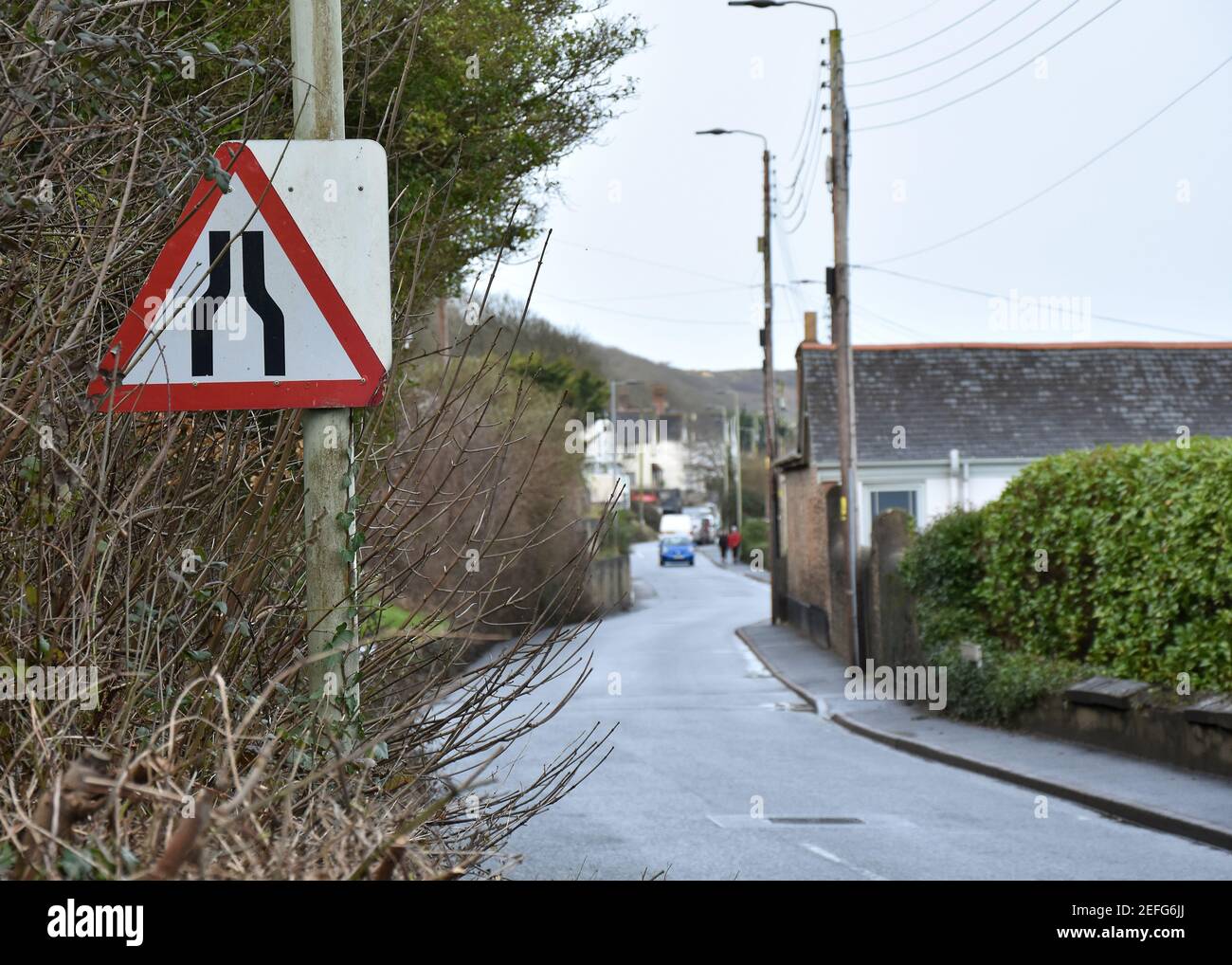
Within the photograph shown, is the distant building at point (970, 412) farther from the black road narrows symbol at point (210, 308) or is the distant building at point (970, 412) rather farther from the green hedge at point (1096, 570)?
the black road narrows symbol at point (210, 308)

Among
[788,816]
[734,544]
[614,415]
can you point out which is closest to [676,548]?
[734,544]

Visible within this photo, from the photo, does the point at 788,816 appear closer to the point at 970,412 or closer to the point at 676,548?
the point at 970,412

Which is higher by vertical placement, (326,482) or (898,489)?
(898,489)

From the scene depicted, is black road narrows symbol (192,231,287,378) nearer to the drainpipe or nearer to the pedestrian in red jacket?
the drainpipe

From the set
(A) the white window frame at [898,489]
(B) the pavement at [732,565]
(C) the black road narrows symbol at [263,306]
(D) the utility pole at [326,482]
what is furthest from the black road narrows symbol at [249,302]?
(B) the pavement at [732,565]

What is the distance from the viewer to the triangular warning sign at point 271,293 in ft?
12.4

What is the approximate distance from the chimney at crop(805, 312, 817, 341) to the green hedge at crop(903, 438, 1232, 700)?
66.7 feet

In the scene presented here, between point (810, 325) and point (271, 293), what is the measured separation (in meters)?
37.5

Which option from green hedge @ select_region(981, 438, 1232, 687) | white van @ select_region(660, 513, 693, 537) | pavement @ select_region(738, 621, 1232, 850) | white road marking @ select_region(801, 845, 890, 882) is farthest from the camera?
white van @ select_region(660, 513, 693, 537)

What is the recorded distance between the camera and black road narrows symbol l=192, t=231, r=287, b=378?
151 inches

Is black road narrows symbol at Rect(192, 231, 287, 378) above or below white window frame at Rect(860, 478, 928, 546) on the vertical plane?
above

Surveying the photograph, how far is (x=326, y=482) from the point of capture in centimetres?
398

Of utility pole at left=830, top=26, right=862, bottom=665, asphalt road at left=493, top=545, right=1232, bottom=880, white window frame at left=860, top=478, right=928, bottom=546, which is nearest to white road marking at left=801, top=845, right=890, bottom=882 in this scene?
asphalt road at left=493, top=545, right=1232, bottom=880

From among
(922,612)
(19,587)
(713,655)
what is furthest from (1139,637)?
(713,655)
